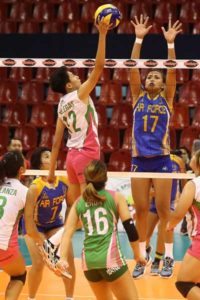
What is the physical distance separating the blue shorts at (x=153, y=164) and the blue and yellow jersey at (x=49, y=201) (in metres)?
0.82

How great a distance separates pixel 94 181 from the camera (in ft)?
20.4

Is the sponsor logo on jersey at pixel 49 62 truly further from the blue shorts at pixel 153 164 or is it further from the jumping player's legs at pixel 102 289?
the jumping player's legs at pixel 102 289

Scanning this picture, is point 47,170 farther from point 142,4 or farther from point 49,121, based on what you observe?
point 142,4

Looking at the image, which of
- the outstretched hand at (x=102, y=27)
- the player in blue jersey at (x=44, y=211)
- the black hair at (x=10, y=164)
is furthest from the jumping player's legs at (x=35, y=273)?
the outstretched hand at (x=102, y=27)

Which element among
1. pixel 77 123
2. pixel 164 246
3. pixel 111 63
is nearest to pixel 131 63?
pixel 111 63

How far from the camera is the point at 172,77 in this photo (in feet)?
26.5

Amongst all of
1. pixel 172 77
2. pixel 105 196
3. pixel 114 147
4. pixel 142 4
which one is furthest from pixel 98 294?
pixel 142 4

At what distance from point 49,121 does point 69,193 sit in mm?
7444

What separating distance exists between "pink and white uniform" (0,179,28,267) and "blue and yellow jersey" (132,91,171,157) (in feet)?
5.48

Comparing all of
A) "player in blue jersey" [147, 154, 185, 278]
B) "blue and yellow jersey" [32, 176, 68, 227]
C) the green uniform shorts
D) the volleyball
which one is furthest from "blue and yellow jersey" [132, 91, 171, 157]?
the green uniform shorts

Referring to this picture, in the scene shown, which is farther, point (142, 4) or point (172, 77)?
point (142, 4)

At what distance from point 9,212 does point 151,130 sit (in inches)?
77.2

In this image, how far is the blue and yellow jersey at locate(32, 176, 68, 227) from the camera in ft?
26.3

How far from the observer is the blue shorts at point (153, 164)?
26.8 ft
